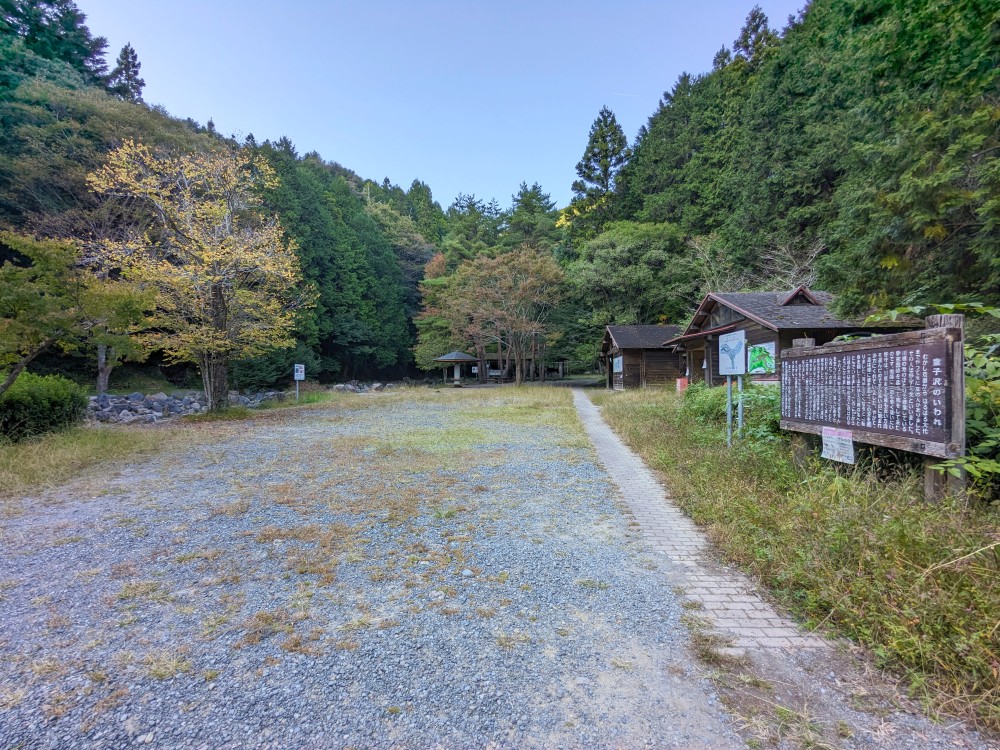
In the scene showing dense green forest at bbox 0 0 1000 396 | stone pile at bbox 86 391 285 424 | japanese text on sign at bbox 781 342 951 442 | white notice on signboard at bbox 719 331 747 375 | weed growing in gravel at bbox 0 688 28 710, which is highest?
dense green forest at bbox 0 0 1000 396

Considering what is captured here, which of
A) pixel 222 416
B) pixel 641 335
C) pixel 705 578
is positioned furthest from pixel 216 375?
pixel 641 335

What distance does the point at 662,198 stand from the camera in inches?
1200

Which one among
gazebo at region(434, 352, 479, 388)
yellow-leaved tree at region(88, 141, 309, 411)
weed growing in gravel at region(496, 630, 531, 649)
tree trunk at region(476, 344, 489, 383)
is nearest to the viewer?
weed growing in gravel at region(496, 630, 531, 649)

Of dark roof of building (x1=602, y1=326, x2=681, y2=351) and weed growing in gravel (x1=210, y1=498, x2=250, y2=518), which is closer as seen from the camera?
weed growing in gravel (x1=210, y1=498, x2=250, y2=518)

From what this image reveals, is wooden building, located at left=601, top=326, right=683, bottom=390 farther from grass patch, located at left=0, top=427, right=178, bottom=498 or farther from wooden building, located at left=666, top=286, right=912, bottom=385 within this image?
grass patch, located at left=0, top=427, right=178, bottom=498

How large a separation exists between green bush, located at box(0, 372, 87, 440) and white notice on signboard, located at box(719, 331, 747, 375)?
11.4 meters

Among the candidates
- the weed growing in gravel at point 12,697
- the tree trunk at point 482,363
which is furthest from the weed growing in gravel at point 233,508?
the tree trunk at point 482,363

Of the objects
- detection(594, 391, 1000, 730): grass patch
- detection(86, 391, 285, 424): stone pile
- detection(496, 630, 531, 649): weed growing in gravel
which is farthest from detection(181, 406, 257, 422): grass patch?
detection(594, 391, 1000, 730): grass patch

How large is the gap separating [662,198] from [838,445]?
100 ft

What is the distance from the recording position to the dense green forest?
289 inches

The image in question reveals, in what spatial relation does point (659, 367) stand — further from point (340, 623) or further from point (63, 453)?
point (340, 623)

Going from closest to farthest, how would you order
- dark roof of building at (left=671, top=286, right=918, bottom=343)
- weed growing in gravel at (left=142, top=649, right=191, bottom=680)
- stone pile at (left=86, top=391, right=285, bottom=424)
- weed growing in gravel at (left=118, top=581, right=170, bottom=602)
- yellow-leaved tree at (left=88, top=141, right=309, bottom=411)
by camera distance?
weed growing in gravel at (left=142, top=649, right=191, bottom=680), weed growing in gravel at (left=118, top=581, right=170, bottom=602), yellow-leaved tree at (left=88, top=141, right=309, bottom=411), dark roof of building at (left=671, top=286, right=918, bottom=343), stone pile at (left=86, top=391, right=285, bottom=424)

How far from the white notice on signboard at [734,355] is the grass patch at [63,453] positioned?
8.90m

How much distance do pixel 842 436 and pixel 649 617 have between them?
2760mm
